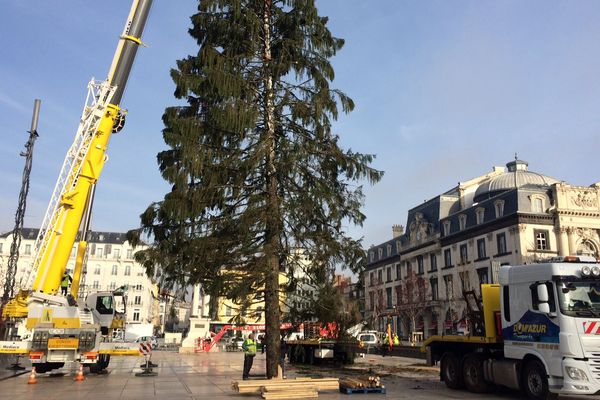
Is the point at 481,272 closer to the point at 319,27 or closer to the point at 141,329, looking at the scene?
the point at 141,329

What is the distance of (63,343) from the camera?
18672 mm

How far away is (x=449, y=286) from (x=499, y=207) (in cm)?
1266

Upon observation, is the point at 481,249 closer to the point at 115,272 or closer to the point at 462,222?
the point at 462,222

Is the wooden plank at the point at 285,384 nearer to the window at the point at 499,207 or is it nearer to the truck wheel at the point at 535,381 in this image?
the truck wheel at the point at 535,381

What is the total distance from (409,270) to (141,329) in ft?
126

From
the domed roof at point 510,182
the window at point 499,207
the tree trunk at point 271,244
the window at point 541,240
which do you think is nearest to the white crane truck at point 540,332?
the tree trunk at point 271,244

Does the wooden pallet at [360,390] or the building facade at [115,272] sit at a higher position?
the building facade at [115,272]

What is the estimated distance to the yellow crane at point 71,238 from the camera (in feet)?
60.4

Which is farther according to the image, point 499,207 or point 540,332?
point 499,207

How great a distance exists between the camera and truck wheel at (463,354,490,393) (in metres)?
14.7

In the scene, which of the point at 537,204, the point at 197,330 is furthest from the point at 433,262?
the point at 197,330

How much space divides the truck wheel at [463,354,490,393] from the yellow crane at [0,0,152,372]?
1323 cm

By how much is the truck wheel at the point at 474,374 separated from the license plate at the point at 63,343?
13.8 meters

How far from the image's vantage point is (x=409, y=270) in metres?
75.3
